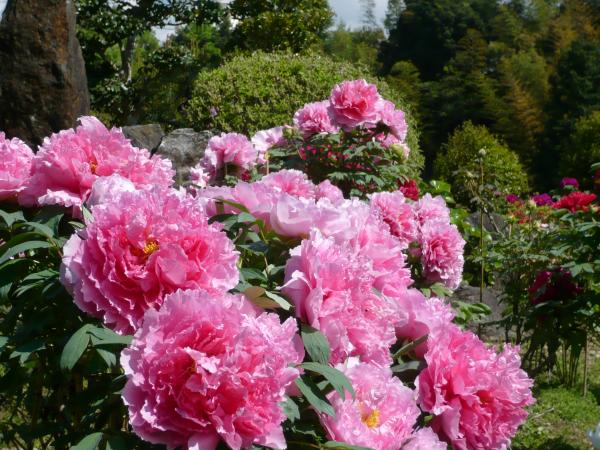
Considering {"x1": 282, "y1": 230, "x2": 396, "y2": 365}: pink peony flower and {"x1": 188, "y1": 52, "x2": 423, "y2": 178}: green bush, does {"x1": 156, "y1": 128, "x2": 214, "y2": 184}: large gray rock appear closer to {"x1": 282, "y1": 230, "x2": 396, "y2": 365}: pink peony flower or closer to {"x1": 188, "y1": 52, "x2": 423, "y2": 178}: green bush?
{"x1": 188, "y1": 52, "x2": 423, "y2": 178}: green bush

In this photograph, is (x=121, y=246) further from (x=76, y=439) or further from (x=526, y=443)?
(x=526, y=443)

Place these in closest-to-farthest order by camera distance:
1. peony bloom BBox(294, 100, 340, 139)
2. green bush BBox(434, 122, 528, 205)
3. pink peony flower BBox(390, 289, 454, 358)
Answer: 1. pink peony flower BBox(390, 289, 454, 358)
2. peony bloom BBox(294, 100, 340, 139)
3. green bush BBox(434, 122, 528, 205)

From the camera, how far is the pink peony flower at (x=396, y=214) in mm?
1840

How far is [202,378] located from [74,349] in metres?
0.18

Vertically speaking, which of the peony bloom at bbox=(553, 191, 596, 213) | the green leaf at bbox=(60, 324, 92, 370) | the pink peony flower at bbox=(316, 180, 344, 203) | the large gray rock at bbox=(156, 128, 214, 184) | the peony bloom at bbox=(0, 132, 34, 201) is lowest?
the large gray rock at bbox=(156, 128, 214, 184)

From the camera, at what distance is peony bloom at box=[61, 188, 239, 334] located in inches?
34.0

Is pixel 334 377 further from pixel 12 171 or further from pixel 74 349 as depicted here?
pixel 12 171

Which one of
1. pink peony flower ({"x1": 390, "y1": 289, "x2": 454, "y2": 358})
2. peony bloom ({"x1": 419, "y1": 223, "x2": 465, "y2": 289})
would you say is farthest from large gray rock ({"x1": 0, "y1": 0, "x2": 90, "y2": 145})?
pink peony flower ({"x1": 390, "y1": 289, "x2": 454, "y2": 358})

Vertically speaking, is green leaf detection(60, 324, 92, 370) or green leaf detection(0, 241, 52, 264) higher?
green leaf detection(0, 241, 52, 264)

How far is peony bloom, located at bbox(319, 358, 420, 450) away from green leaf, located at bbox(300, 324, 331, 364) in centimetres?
6

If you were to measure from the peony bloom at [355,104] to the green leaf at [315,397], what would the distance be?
174 centimetres

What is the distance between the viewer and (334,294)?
93cm

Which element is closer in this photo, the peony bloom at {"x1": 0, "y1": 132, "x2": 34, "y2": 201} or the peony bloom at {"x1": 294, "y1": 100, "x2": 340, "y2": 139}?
the peony bloom at {"x1": 0, "y1": 132, "x2": 34, "y2": 201}

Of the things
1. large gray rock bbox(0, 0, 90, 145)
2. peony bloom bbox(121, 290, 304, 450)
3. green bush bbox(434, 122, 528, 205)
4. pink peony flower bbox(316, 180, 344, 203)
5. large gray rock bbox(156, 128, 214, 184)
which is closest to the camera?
peony bloom bbox(121, 290, 304, 450)
